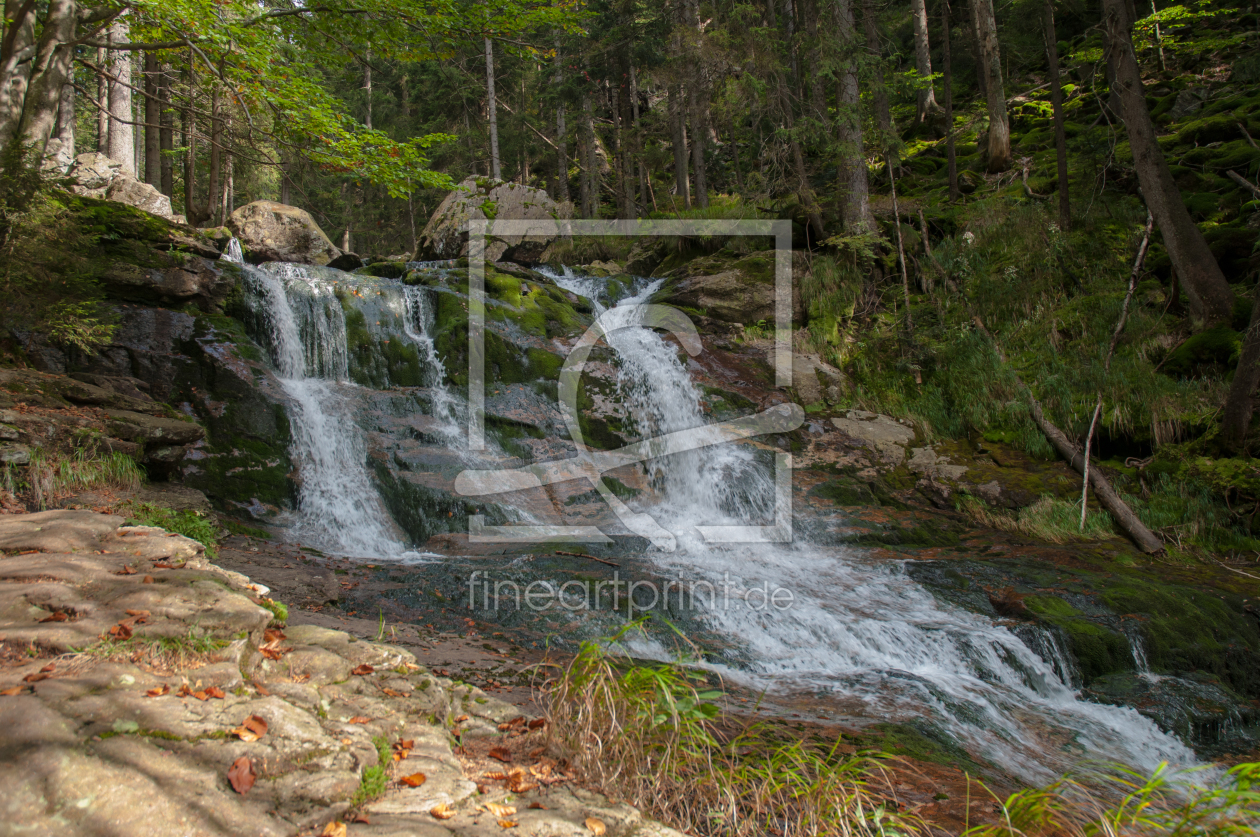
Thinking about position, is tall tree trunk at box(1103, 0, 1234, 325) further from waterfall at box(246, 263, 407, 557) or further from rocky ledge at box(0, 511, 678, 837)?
waterfall at box(246, 263, 407, 557)

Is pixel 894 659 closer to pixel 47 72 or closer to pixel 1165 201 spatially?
pixel 1165 201

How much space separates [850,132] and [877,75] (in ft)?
6.21

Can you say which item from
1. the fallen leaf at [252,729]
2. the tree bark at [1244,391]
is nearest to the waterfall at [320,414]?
the fallen leaf at [252,729]

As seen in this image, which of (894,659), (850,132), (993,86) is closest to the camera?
(894,659)

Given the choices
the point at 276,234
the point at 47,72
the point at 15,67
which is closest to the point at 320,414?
the point at 47,72

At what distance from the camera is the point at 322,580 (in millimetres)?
5895

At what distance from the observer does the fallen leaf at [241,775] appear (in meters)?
2.03

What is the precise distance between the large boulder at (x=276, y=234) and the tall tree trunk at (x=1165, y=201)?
57.6ft

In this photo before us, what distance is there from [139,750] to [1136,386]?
12330 millimetres

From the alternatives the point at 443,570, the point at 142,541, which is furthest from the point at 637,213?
the point at 142,541

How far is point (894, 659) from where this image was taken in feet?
18.8

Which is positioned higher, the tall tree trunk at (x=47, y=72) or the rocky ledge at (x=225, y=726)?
the tall tree trunk at (x=47, y=72)

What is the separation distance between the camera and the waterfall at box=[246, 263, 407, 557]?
8008 mm

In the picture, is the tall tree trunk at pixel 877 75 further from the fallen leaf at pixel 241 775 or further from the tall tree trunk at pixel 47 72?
the fallen leaf at pixel 241 775
